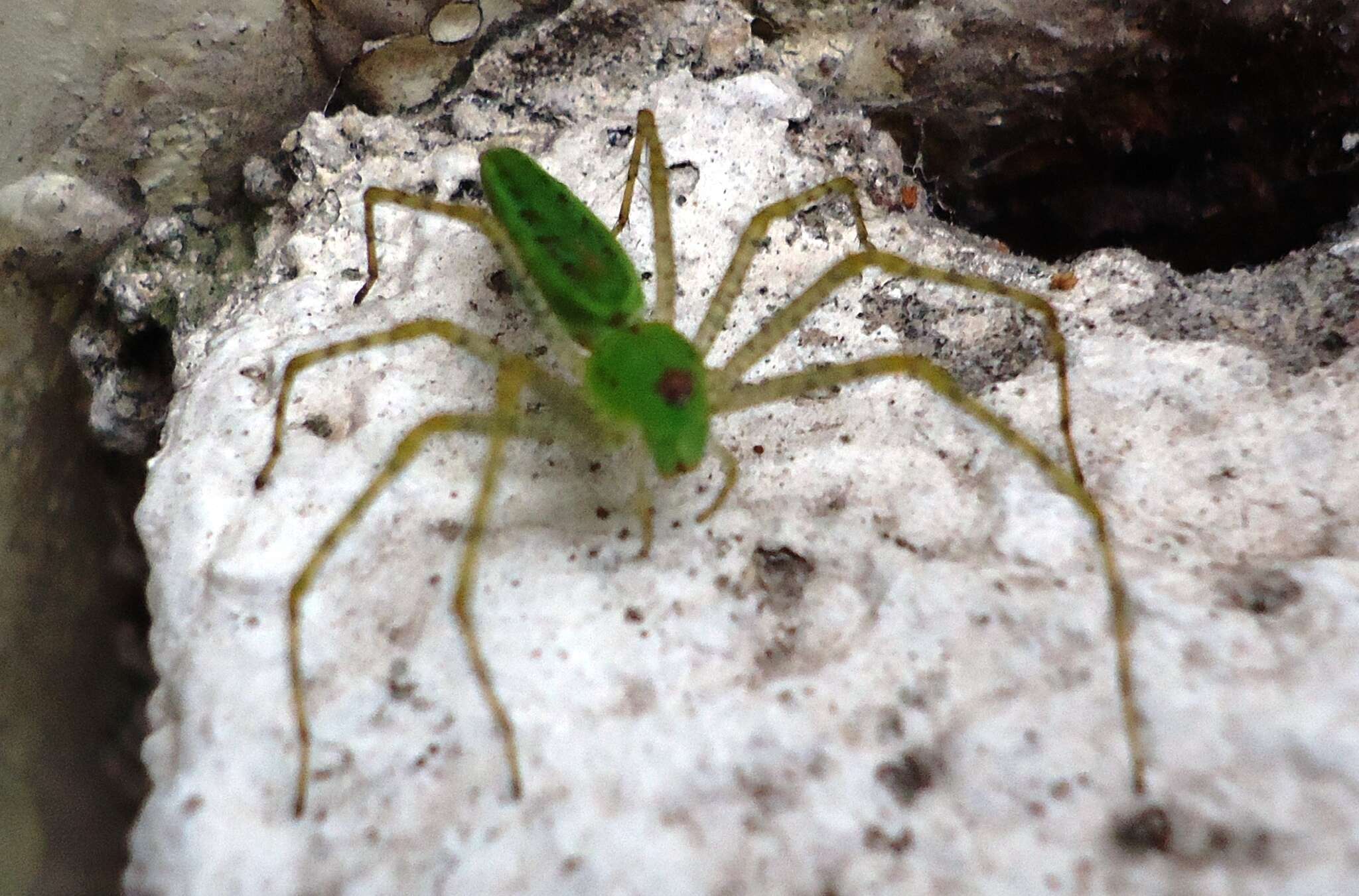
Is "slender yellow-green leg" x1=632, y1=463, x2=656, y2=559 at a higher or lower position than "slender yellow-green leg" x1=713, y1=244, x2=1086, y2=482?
lower

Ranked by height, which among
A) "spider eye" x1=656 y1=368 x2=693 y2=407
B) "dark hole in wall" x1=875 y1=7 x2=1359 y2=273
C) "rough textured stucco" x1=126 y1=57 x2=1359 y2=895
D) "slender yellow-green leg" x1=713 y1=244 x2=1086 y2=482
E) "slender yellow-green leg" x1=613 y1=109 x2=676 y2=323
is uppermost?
"dark hole in wall" x1=875 y1=7 x2=1359 y2=273

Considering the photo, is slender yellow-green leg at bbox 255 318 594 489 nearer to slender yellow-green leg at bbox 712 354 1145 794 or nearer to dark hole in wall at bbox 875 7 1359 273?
slender yellow-green leg at bbox 712 354 1145 794

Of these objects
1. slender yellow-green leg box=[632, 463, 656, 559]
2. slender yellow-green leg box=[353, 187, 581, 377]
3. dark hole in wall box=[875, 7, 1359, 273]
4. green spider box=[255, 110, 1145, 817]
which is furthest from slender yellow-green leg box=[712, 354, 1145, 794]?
dark hole in wall box=[875, 7, 1359, 273]

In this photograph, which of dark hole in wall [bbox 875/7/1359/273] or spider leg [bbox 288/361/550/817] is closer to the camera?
spider leg [bbox 288/361/550/817]

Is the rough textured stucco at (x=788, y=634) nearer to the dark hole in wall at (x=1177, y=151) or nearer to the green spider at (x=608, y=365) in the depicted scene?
the green spider at (x=608, y=365)

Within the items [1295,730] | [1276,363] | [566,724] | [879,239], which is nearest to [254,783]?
[566,724]

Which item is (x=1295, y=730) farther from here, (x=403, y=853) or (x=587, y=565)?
(x=403, y=853)

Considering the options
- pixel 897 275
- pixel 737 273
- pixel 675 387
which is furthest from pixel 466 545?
pixel 897 275
